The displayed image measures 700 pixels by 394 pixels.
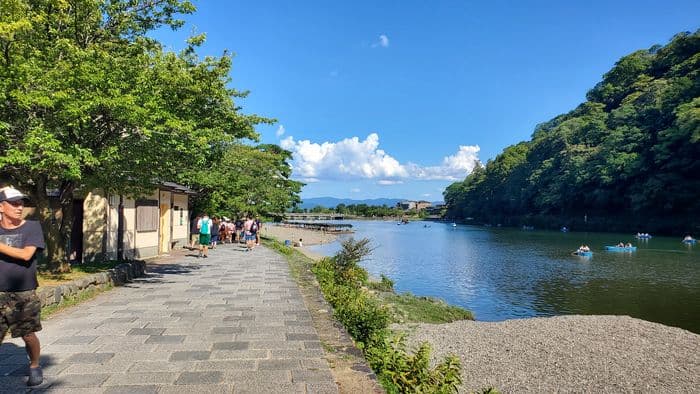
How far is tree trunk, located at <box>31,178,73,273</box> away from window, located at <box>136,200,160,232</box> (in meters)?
5.58

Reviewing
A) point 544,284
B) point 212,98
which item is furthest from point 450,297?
point 212,98

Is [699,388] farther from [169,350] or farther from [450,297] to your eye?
[450,297]

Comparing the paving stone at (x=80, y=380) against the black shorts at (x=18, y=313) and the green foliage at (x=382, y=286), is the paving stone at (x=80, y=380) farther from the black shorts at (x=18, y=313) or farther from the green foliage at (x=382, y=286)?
the green foliage at (x=382, y=286)

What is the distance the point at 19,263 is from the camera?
405 cm

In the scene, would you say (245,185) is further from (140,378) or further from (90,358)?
(140,378)

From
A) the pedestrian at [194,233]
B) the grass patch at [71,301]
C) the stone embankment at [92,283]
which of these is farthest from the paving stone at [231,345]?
the pedestrian at [194,233]

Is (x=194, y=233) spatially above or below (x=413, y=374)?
above

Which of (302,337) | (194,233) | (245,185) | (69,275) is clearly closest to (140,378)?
(302,337)

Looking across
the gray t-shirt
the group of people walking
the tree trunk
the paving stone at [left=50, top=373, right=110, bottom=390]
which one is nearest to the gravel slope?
the paving stone at [left=50, top=373, right=110, bottom=390]

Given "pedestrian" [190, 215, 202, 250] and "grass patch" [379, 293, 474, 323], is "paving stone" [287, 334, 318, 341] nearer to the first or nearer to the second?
"grass patch" [379, 293, 474, 323]

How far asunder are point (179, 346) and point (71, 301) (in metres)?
3.82

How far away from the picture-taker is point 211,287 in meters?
10.5

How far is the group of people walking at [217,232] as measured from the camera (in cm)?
1719

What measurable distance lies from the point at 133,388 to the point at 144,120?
5784 millimetres
